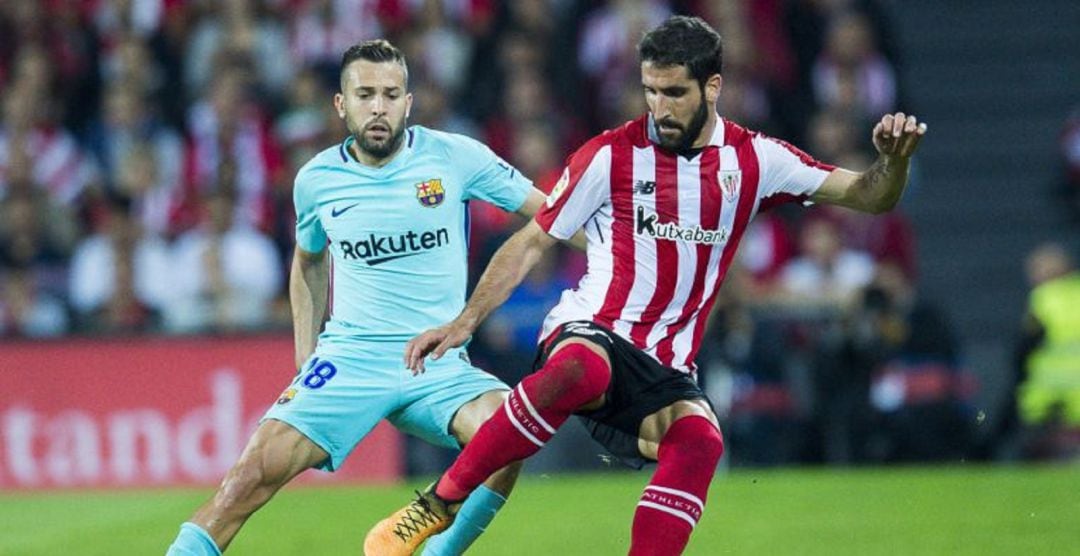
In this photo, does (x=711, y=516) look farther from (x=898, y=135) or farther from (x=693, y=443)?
(x=898, y=135)

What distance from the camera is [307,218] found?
7441 mm

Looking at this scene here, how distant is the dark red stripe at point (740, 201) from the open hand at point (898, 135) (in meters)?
0.51

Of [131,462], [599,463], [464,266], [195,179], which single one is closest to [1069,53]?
[599,463]

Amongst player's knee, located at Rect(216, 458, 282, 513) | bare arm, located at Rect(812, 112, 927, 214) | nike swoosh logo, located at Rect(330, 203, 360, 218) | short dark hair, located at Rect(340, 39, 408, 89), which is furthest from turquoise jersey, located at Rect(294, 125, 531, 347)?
bare arm, located at Rect(812, 112, 927, 214)

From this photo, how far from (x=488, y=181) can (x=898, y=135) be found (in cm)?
175

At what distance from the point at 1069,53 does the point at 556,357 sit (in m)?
10.4

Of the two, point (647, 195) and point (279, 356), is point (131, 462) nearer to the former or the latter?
point (279, 356)

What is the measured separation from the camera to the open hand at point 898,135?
252 inches

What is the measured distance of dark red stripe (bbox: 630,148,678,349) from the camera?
6727 mm

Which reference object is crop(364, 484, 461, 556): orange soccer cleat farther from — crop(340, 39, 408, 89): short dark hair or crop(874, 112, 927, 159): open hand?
crop(874, 112, 927, 159): open hand

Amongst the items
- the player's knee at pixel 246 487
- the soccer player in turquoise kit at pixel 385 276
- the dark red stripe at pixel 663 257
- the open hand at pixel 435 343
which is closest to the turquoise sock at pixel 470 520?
the soccer player in turquoise kit at pixel 385 276

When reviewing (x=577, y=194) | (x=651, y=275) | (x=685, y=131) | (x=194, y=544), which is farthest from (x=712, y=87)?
(x=194, y=544)

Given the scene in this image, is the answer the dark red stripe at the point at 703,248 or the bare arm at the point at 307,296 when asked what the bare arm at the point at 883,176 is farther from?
the bare arm at the point at 307,296

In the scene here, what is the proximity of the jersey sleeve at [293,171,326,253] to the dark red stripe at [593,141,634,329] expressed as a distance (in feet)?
4.11
